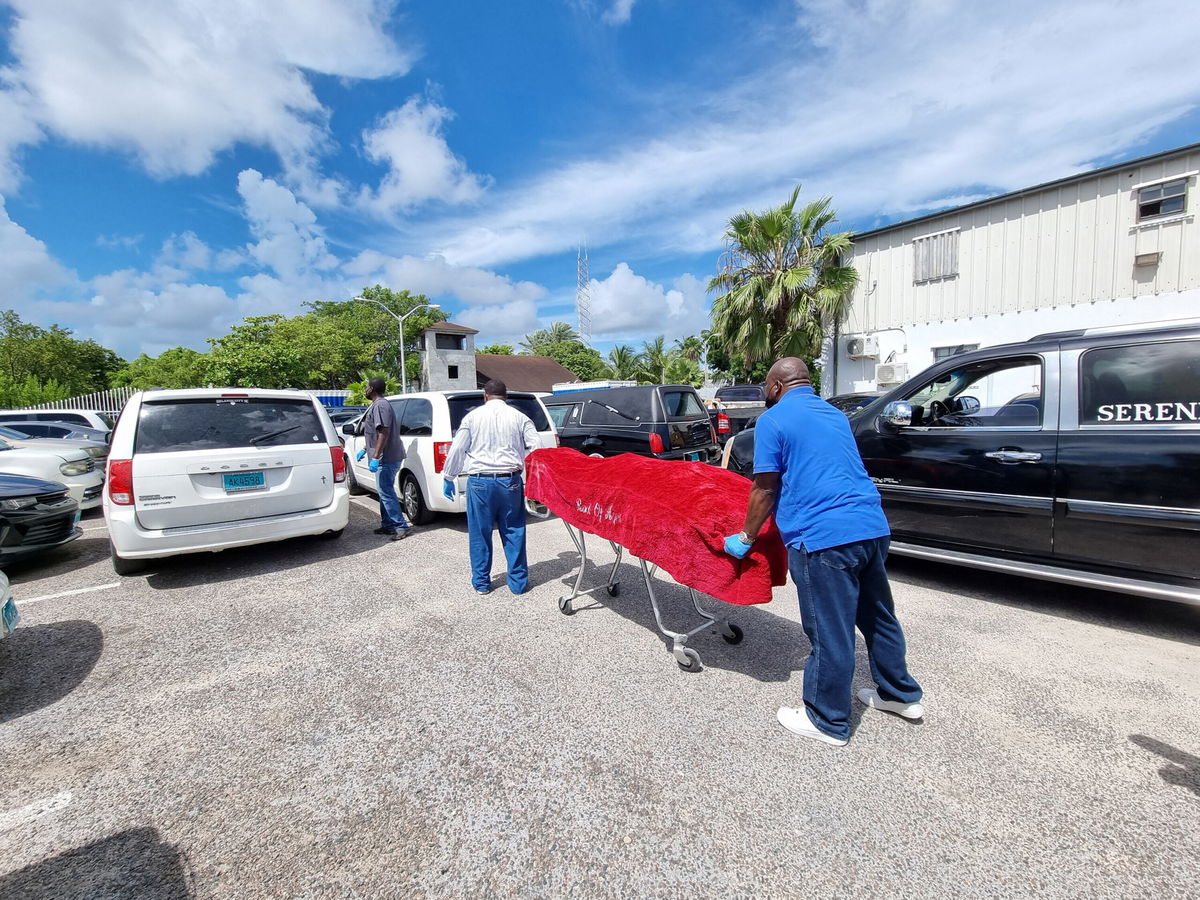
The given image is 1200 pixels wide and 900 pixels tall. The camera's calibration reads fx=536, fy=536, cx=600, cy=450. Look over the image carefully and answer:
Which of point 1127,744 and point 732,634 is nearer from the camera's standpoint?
point 1127,744

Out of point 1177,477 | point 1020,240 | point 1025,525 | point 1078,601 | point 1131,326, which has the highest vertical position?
point 1020,240

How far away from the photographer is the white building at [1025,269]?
11242 mm

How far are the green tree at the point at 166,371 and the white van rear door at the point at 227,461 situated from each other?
36.5 m

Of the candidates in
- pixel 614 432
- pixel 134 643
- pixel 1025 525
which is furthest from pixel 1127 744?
pixel 614 432

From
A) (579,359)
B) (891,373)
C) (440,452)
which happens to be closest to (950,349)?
(891,373)

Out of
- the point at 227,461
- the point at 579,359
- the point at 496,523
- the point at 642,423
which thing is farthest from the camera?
the point at 579,359

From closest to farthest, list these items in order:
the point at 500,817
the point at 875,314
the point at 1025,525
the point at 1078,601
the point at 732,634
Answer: the point at 500,817 → the point at 732,634 → the point at 1025,525 → the point at 1078,601 → the point at 875,314

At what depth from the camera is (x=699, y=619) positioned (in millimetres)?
3883

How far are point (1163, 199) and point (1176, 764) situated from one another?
1444cm

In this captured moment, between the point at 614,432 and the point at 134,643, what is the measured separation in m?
5.75

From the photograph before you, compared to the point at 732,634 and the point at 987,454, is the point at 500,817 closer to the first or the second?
the point at 732,634

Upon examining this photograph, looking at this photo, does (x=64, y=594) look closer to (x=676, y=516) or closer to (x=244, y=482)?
(x=244, y=482)

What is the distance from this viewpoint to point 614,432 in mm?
8016

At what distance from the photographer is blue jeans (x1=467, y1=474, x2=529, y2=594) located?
4.41m
